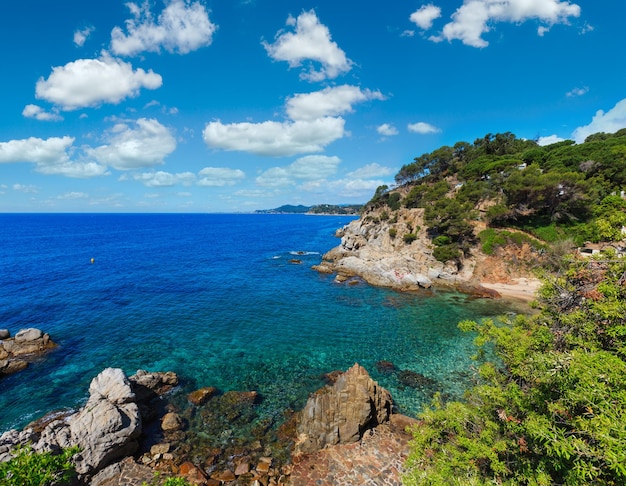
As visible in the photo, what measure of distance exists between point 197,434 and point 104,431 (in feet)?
16.9

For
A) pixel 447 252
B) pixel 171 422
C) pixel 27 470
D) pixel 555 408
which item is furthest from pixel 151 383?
pixel 447 252

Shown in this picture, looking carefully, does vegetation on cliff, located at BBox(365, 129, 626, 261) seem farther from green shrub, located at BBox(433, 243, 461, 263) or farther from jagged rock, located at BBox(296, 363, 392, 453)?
jagged rock, located at BBox(296, 363, 392, 453)

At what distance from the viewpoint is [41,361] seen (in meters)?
26.7

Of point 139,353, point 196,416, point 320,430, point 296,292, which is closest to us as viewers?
point 320,430

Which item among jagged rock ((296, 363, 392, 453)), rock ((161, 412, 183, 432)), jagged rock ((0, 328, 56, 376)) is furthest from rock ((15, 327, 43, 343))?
jagged rock ((296, 363, 392, 453))

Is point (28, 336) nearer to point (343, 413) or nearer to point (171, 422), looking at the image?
point (171, 422)

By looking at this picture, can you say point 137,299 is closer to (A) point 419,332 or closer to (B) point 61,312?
(B) point 61,312

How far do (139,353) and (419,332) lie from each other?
29557 millimetres

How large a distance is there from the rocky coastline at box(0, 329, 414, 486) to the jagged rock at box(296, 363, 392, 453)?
0.17 feet

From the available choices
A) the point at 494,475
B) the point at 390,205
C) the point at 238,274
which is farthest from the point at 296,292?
the point at 390,205

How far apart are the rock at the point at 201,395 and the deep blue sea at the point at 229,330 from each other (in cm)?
129

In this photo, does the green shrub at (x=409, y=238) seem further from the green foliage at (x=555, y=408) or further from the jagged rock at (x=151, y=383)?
the jagged rock at (x=151, y=383)

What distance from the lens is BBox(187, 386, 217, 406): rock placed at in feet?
70.7

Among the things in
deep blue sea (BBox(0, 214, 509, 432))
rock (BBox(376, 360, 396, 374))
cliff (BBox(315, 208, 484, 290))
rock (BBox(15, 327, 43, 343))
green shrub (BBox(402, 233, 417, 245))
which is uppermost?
green shrub (BBox(402, 233, 417, 245))
